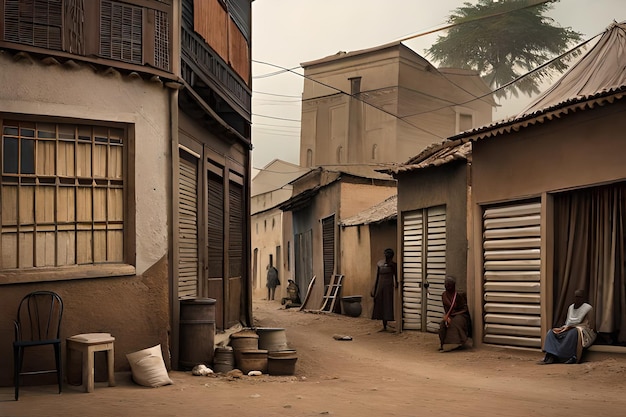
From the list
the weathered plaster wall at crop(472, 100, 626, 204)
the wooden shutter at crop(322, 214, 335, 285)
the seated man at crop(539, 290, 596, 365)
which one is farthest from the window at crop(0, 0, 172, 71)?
the wooden shutter at crop(322, 214, 335, 285)

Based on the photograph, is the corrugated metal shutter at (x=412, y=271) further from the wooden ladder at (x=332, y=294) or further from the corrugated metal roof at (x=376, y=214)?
the wooden ladder at (x=332, y=294)

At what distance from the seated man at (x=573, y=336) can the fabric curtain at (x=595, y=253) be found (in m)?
0.24

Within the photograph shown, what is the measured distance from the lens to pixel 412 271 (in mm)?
17266

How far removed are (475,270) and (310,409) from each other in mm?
6918

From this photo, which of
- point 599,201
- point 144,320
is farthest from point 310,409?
point 599,201

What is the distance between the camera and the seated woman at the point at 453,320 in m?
14.2

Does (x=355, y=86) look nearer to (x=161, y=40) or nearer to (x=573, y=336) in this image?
(x=573, y=336)

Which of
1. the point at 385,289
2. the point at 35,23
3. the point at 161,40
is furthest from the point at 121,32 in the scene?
the point at 385,289

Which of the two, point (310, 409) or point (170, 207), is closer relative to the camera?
point (310, 409)

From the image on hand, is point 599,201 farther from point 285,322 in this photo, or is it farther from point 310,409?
point 285,322

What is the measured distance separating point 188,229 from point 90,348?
3.84 meters

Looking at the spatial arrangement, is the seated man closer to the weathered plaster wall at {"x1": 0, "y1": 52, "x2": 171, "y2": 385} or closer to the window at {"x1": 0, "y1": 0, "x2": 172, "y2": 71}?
the weathered plaster wall at {"x1": 0, "y1": 52, "x2": 171, "y2": 385}

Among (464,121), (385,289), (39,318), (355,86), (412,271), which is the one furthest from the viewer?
(464,121)

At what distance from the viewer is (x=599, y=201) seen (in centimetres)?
1198
